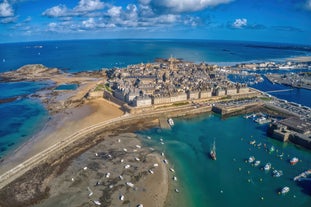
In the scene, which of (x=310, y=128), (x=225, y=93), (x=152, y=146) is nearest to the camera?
(x=152, y=146)

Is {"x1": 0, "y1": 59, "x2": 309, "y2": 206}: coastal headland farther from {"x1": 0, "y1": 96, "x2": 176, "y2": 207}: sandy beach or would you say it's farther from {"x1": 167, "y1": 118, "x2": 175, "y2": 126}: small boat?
{"x1": 167, "y1": 118, "x2": 175, "y2": 126}: small boat

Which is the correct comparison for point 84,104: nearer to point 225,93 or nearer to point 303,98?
point 225,93

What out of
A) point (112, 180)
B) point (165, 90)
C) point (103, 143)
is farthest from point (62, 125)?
point (165, 90)

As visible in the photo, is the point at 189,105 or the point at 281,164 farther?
the point at 189,105

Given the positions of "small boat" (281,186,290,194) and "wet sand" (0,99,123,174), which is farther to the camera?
"wet sand" (0,99,123,174)

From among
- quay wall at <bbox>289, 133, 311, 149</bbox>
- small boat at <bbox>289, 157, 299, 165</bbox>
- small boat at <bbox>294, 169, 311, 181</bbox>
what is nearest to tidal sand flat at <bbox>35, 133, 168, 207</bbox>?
small boat at <bbox>294, 169, 311, 181</bbox>

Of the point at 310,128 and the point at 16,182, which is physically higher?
the point at 310,128

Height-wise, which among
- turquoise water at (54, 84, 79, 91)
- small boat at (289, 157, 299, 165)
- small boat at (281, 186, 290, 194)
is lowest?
small boat at (281, 186, 290, 194)

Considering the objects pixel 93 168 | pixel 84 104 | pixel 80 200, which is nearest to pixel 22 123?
pixel 84 104
